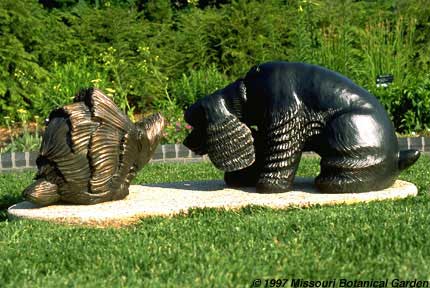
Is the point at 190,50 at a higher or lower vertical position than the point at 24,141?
higher

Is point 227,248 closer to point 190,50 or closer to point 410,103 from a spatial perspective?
point 410,103

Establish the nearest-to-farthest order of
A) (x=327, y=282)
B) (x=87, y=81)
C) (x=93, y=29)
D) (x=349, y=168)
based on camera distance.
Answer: (x=327, y=282), (x=349, y=168), (x=87, y=81), (x=93, y=29)

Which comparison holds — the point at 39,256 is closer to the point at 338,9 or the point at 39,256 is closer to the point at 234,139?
the point at 234,139

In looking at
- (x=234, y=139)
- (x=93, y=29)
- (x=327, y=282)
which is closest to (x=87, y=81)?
(x=93, y=29)

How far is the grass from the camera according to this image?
3941 millimetres

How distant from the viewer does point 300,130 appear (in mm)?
6211

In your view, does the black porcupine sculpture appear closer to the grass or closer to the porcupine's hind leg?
the grass

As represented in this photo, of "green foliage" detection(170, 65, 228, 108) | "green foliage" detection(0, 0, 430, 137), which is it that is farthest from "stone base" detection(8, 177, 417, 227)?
"green foliage" detection(170, 65, 228, 108)

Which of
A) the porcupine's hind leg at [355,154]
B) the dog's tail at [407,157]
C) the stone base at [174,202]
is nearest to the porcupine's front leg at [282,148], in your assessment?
the stone base at [174,202]

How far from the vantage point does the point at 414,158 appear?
6.28m

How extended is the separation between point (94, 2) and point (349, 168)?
15.0 m

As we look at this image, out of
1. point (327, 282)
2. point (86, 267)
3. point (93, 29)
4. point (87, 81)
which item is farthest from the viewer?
point (93, 29)

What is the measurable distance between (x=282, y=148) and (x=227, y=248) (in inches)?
72.7

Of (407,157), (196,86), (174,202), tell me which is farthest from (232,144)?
(196,86)
